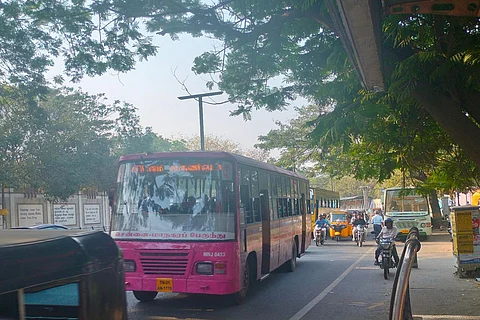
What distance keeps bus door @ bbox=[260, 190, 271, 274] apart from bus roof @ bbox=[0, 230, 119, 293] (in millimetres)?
8918

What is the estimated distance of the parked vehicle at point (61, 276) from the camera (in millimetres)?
2475

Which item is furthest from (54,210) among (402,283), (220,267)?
(402,283)

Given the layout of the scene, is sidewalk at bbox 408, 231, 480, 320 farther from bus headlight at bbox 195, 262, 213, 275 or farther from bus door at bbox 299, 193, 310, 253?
bus door at bbox 299, 193, 310, 253

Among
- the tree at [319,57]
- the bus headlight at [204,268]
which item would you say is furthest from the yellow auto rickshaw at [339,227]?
the bus headlight at [204,268]

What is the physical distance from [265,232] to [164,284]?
3.32 meters

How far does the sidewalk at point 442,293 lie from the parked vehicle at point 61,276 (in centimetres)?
397

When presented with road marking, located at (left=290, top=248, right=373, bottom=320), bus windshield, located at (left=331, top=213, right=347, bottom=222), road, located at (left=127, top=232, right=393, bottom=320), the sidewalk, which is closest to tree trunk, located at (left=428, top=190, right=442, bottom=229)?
bus windshield, located at (left=331, top=213, right=347, bottom=222)

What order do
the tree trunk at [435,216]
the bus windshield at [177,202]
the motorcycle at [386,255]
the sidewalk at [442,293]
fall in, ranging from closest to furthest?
1. the sidewalk at [442,293]
2. the bus windshield at [177,202]
3. the motorcycle at [386,255]
4. the tree trunk at [435,216]

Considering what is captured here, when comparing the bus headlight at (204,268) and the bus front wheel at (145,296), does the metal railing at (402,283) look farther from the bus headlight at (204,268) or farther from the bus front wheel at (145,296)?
the bus front wheel at (145,296)

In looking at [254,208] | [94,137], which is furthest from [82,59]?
[94,137]

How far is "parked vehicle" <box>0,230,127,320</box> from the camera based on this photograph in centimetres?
247

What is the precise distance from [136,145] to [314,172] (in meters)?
12.9

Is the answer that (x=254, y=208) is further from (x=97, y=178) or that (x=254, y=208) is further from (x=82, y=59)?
(x=97, y=178)

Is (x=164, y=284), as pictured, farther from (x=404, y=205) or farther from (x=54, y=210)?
(x=54, y=210)
